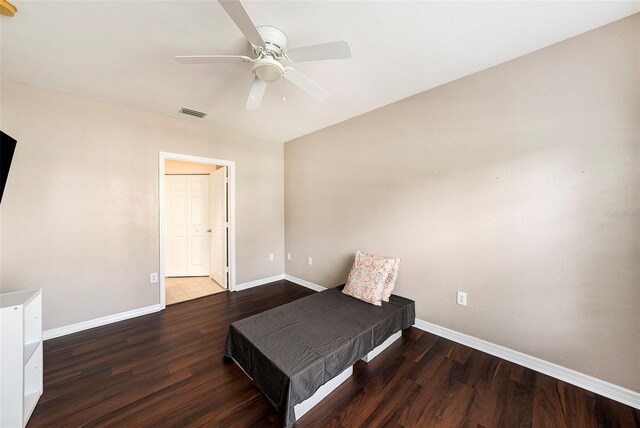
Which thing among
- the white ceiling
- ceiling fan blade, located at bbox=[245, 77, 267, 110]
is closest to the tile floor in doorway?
the white ceiling

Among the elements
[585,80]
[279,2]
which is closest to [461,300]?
[585,80]

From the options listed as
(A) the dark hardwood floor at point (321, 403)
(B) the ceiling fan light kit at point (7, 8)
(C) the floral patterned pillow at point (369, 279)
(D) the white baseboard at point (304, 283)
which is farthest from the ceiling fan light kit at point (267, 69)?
(D) the white baseboard at point (304, 283)

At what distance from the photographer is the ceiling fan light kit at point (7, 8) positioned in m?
1.38

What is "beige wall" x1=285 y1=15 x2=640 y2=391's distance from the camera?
5.29 feet

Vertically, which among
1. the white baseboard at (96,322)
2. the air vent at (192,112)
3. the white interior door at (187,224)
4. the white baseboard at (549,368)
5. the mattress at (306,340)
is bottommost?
the white baseboard at (549,368)

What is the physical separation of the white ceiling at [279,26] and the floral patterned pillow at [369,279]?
1.88 meters

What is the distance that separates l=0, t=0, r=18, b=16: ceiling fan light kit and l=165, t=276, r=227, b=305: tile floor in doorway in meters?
3.06

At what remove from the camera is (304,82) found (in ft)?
5.86

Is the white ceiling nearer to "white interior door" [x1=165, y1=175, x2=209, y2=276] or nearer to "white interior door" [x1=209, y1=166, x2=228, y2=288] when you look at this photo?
"white interior door" [x1=209, y1=166, x2=228, y2=288]

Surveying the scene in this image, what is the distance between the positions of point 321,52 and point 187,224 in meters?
4.28

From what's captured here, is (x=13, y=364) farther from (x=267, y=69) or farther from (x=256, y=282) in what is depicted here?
(x=256, y=282)

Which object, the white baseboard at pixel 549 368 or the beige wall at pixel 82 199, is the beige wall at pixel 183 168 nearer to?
the beige wall at pixel 82 199

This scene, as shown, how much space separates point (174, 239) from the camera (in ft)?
15.1

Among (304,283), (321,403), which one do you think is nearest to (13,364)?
(321,403)
